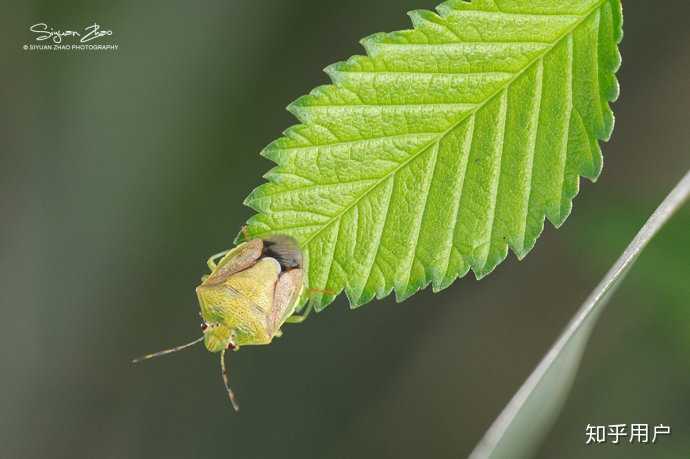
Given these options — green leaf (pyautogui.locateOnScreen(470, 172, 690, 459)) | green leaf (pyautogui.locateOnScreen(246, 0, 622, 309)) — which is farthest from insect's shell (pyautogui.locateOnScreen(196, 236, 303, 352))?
green leaf (pyautogui.locateOnScreen(470, 172, 690, 459))

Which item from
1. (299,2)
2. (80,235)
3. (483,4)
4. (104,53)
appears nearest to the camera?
(483,4)

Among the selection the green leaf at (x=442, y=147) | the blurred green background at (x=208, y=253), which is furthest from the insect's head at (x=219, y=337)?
the blurred green background at (x=208, y=253)

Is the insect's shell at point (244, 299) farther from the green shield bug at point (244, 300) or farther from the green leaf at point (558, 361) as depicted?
the green leaf at point (558, 361)

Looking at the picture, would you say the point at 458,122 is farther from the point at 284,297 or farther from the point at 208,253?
the point at 208,253

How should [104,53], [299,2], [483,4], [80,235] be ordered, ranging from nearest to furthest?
[483,4], [299,2], [104,53], [80,235]

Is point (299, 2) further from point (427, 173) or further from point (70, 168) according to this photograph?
point (427, 173)

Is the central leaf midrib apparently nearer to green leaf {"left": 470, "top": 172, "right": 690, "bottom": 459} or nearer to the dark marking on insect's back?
the dark marking on insect's back

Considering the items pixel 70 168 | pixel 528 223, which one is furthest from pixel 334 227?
pixel 70 168

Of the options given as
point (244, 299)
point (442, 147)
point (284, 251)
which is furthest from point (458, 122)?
point (244, 299)
